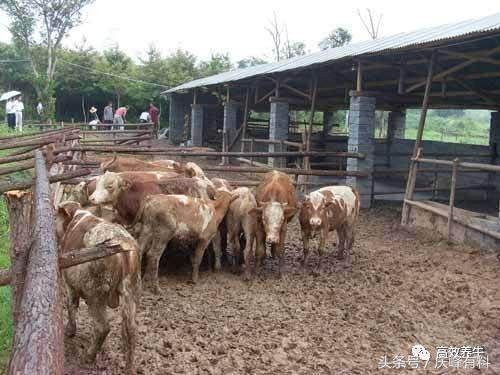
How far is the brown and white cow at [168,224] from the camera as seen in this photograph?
229 inches

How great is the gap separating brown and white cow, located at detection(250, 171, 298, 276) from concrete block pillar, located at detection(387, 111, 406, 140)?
12.8 metres

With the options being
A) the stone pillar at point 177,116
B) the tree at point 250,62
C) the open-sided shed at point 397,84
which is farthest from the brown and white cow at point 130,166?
the tree at point 250,62

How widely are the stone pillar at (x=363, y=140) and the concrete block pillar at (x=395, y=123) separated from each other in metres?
8.09

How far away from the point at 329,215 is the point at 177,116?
72.8ft

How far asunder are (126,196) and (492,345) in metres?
4.22

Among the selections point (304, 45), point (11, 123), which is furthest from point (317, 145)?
point (304, 45)

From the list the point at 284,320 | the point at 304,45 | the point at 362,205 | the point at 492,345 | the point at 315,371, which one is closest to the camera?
the point at 315,371

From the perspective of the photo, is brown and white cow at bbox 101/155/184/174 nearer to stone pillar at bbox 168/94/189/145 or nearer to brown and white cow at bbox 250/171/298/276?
brown and white cow at bbox 250/171/298/276

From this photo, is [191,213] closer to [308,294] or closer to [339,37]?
[308,294]

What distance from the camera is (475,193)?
43.4ft

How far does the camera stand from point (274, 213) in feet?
20.9

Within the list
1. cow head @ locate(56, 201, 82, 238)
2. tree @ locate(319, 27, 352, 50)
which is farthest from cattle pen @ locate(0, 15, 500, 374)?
tree @ locate(319, 27, 352, 50)

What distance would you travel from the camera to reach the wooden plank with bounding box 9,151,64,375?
52.9 inches

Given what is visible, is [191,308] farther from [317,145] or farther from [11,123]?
[11,123]
